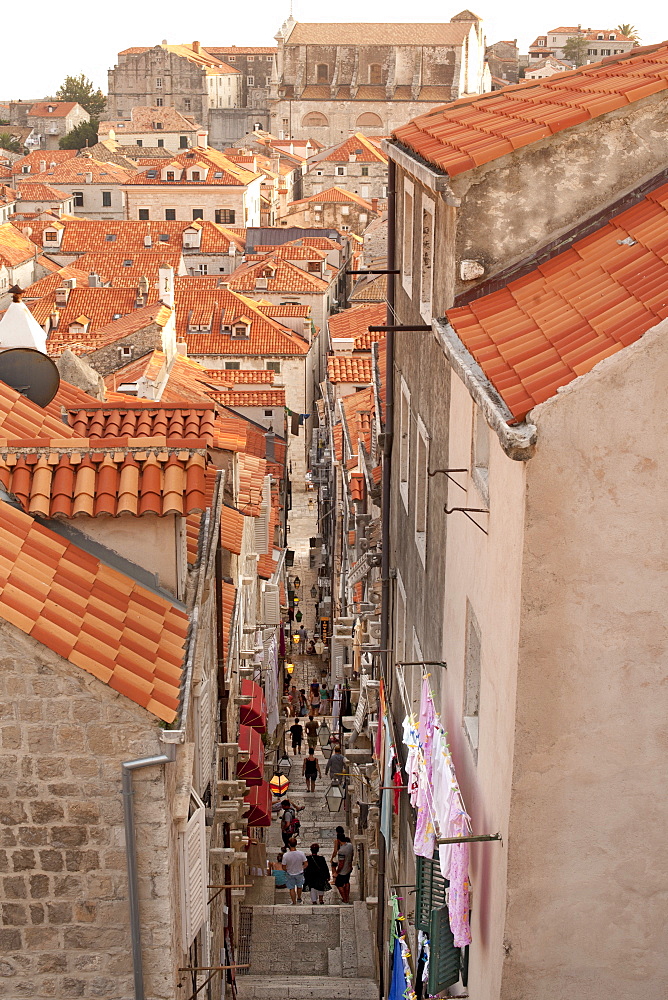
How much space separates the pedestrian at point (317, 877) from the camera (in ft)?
72.6

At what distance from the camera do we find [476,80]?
139625 millimetres

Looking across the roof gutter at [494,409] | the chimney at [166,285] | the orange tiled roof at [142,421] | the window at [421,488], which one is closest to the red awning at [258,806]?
the window at [421,488]

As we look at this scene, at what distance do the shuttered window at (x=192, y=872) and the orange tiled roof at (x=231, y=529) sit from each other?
1011cm

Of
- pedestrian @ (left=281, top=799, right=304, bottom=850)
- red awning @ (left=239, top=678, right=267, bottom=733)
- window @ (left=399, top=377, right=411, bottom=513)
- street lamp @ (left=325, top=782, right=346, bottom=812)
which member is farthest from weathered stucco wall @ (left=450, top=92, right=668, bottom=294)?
street lamp @ (left=325, top=782, right=346, bottom=812)

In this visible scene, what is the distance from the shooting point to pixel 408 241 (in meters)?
14.3

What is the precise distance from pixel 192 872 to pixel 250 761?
1069 cm

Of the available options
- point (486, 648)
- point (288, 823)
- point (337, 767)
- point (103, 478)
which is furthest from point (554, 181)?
point (337, 767)

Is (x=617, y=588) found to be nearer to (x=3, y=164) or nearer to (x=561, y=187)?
(x=561, y=187)

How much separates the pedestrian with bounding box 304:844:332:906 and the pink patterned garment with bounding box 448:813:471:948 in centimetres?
1262

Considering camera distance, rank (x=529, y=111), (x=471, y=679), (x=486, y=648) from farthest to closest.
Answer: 1. (x=529, y=111)
2. (x=471, y=679)
3. (x=486, y=648)

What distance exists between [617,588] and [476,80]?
140272 mm

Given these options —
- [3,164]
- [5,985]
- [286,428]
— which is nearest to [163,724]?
[5,985]

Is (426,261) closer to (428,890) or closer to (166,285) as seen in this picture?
(428,890)

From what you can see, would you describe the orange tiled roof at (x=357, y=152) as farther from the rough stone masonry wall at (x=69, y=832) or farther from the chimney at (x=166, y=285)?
the rough stone masonry wall at (x=69, y=832)
